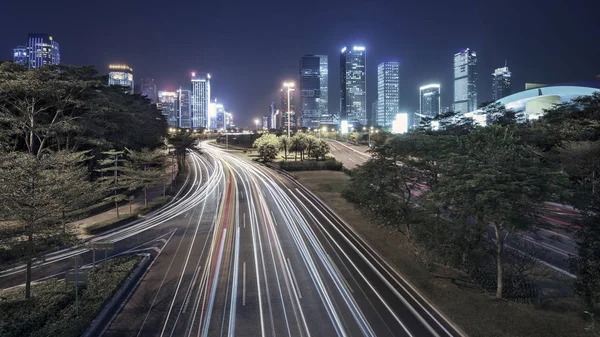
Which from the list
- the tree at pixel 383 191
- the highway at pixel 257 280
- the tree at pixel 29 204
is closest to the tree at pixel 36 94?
the highway at pixel 257 280

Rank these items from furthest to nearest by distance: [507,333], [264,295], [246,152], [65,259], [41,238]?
[246,152] < [65,259] < [264,295] < [41,238] < [507,333]

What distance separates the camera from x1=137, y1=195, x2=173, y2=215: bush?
32.1 m

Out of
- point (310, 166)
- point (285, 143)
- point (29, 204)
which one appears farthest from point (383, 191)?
point (285, 143)

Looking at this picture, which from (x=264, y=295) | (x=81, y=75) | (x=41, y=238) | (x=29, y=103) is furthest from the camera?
(x=81, y=75)

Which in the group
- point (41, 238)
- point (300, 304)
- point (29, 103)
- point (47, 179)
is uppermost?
point (29, 103)

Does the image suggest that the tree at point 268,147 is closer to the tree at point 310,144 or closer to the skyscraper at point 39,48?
the tree at point 310,144

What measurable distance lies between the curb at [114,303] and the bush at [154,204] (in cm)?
1360

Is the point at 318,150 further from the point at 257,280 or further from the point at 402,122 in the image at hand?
the point at 402,122

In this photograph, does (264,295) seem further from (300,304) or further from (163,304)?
(163,304)

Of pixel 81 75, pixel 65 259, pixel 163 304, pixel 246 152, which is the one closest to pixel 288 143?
pixel 246 152

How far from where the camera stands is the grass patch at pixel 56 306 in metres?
12.4

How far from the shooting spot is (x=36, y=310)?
45.3ft

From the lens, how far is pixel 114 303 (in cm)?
1484

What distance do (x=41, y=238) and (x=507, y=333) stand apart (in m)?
19.6
